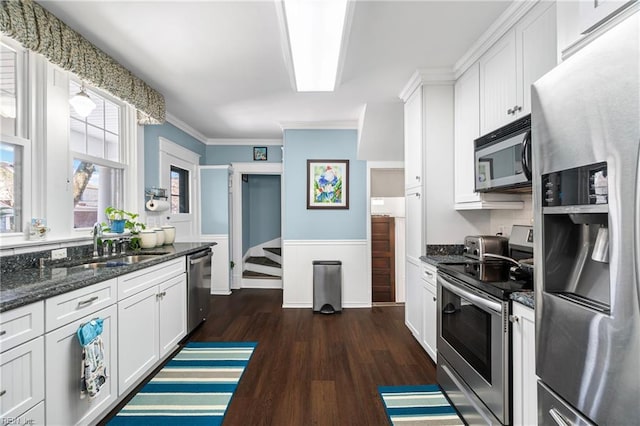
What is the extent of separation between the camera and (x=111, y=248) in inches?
101

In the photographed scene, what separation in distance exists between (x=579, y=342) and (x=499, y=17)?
1.97m

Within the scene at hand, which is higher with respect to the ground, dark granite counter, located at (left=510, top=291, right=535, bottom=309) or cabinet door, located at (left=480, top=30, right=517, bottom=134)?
cabinet door, located at (left=480, top=30, right=517, bottom=134)

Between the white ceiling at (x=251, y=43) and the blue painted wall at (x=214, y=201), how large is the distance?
1.47m

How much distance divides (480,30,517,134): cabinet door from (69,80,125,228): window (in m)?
3.21

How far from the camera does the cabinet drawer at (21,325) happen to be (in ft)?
3.74

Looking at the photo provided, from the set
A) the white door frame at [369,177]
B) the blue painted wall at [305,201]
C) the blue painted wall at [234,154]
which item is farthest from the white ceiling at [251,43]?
the blue painted wall at [234,154]

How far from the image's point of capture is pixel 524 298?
1.28 metres

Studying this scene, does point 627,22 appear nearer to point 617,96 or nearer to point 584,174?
point 617,96

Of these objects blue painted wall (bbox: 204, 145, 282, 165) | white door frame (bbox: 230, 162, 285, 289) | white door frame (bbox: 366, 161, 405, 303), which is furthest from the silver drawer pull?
blue painted wall (bbox: 204, 145, 282, 165)

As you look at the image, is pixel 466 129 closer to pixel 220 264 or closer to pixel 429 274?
pixel 429 274

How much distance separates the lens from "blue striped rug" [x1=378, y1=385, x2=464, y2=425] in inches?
69.6

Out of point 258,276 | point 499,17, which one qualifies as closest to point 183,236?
point 258,276

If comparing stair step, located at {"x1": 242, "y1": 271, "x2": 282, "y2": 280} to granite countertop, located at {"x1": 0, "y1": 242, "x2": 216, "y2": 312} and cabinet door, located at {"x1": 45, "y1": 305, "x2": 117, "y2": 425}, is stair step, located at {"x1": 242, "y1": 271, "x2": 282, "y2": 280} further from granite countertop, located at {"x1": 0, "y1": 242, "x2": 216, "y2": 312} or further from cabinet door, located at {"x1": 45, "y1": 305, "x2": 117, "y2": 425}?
cabinet door, located at {"x1": 45, "y1": 305, "x2": 117, "y2": 425}

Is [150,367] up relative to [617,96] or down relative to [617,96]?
down
